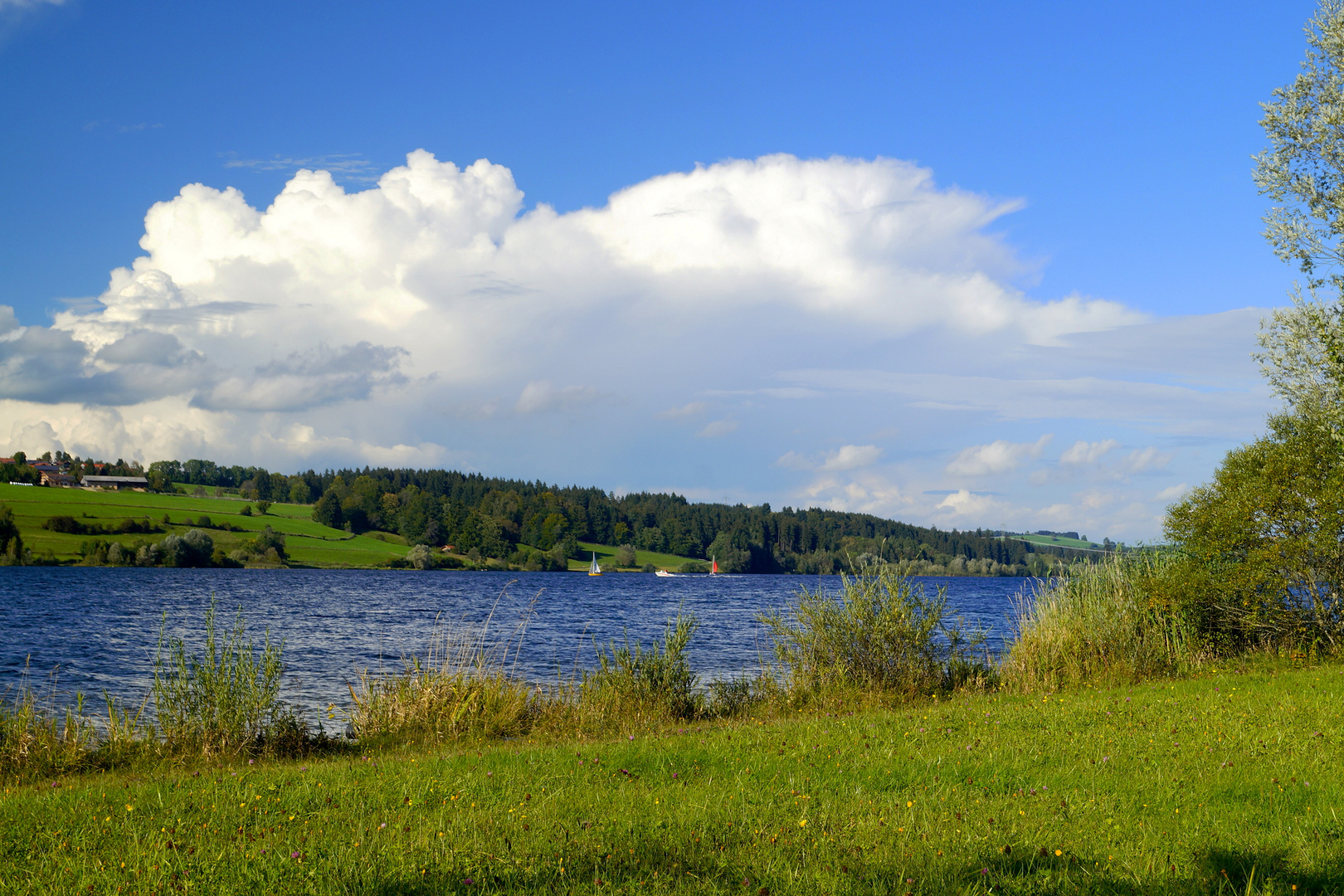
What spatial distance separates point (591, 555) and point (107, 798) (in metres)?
124

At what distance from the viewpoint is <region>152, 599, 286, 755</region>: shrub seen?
11219mm

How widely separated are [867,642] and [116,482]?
145034 mm

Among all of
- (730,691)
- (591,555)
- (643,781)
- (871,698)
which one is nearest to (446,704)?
(730,691)

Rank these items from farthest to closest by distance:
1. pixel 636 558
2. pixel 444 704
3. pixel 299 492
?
1. pixel 299 492
2. pixel 636 558
3. pixel 444 704

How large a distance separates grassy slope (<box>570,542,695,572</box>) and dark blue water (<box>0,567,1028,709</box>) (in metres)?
40.3

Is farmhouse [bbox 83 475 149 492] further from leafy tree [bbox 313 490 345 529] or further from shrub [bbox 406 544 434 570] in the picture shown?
shrub [bbox 406 544 434 570]

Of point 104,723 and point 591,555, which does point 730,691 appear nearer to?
point 104,723

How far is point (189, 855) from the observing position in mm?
5617

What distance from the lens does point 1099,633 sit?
16562mm

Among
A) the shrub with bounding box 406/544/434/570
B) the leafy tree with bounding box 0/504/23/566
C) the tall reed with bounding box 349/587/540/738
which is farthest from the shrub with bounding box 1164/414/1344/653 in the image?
the shrub with bounding box 406/544/434/570

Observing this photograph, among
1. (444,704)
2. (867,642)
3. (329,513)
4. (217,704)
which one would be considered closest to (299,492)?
(329,513)

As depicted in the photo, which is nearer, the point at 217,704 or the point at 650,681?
the point at 217,704

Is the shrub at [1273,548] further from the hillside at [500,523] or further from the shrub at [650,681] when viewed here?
the hillside at [500,523]

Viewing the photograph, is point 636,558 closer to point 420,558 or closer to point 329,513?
point 420,558
